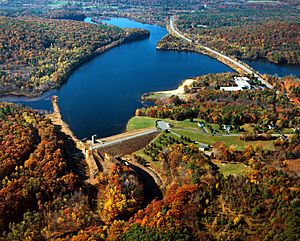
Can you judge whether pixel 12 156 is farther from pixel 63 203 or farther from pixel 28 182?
pixel 63 203

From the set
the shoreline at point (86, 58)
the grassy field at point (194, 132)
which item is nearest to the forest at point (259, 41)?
the shoreline at point (86, 58)

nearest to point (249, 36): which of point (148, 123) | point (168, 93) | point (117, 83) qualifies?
point (168, 93)

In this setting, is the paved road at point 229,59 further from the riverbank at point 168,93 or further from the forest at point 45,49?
the riverbank at point 168,93

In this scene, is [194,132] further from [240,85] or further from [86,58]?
[86,58]

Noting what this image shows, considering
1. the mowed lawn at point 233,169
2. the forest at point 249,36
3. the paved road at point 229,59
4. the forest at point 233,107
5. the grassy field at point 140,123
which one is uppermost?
the forest at point 249,36

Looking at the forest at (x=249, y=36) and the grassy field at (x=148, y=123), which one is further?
the forest at (x=249, y=36)

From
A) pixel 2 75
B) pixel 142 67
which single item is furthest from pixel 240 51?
pixel 2 75

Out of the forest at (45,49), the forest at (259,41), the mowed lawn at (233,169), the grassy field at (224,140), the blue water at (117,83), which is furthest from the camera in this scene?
the forest at (259,41)

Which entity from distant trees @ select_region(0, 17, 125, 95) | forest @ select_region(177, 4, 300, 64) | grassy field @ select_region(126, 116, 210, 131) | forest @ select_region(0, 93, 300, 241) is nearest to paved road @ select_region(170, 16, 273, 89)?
forest @ select_region(177, 4, 300, 64)
